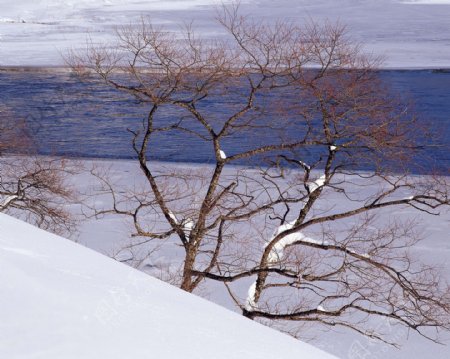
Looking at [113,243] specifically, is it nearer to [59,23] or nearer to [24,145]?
[24,145]

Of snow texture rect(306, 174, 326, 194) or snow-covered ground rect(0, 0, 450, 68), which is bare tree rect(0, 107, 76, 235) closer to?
snow texture rect(306, 174, 326, 194)

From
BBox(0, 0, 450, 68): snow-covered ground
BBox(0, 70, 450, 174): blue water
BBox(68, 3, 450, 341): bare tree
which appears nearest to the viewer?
BBox(68, 3, 450, 341): bare tree

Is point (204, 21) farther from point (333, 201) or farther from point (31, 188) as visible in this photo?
point (31, 188)

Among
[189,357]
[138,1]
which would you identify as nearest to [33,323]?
[189,357]

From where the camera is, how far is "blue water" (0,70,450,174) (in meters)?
11.5

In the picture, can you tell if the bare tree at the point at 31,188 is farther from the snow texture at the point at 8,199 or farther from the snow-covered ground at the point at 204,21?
the snow-covered ground at the point at 204,21

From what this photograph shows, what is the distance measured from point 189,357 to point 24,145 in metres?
8.21

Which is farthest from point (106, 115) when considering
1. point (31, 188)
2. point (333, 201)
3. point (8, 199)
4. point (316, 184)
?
point (316, 184)

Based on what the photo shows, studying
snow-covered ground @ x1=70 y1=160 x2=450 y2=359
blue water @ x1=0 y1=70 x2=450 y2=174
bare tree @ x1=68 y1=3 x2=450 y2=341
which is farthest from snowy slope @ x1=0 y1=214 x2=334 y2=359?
blue water @ x1=0 y1=70 x2=450 y2=174

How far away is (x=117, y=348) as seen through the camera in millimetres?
1255

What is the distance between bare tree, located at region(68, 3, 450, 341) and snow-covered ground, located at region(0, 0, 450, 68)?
26.3 feet

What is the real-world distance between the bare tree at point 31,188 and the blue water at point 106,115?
1350 millimetres

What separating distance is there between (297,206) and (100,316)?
8278 millimetres

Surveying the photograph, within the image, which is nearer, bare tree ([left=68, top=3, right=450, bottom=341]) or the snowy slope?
the snowy slope
